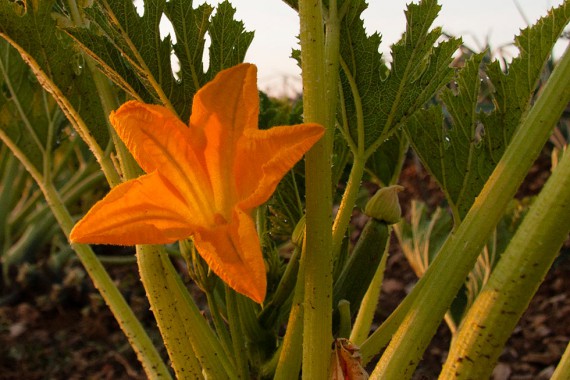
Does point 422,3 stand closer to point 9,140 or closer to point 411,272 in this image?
point 9,140

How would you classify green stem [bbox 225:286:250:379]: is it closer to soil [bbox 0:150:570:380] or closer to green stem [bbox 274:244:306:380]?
green stem [bbox 274:244:306:380]

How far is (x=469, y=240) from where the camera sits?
72cm

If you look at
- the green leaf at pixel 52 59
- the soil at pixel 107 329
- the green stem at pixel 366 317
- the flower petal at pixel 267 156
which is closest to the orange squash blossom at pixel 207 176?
the flower petal at pixel 267 156

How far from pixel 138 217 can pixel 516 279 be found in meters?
0.36

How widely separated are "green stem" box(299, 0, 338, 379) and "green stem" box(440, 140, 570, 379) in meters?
0.14

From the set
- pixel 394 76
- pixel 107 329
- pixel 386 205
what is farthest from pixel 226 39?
pixel 107 329

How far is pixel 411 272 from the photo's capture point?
3.40m

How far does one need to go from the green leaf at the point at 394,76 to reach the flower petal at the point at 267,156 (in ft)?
0.71

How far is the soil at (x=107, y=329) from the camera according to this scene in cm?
261

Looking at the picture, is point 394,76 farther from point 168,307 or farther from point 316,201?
point 168,307

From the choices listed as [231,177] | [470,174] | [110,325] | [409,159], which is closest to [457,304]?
[470,174]

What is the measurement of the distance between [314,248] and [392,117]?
0.24 m

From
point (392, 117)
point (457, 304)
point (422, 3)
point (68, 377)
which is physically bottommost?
point (68, 377)

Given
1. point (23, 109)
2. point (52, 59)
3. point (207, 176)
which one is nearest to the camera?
point (207, 176)
